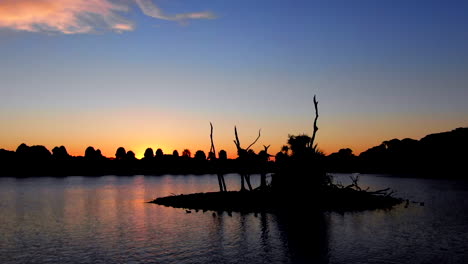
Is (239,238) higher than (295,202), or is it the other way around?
(295,202)

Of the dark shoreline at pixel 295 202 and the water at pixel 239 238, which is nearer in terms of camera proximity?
the water at pixel 239 238

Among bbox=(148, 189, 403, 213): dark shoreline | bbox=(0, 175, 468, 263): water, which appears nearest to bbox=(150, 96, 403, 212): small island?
bbox=(148, 189, 403, 213): dark shoreline

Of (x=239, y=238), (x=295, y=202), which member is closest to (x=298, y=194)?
(x=295, y=202)

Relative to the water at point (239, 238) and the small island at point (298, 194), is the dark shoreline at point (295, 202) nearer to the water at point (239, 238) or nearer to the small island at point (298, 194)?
the small island at point (298, 194)

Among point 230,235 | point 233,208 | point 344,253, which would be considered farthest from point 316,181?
point 344,253

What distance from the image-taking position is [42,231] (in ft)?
134

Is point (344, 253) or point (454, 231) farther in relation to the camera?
point (454, 231)

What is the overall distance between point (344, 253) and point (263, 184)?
30.5m

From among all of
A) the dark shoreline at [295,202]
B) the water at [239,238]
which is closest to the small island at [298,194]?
the dark shoreline at [295,202]

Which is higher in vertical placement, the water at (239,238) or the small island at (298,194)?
the small island at (298,194)

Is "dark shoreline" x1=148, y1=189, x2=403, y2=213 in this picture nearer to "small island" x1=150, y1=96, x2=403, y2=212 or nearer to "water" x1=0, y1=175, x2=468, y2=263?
"small island" x1=150, y1=96, x2=403, y2=212

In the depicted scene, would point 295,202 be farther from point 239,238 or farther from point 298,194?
point 239,238

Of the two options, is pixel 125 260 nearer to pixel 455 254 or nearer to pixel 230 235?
pixel 230 235

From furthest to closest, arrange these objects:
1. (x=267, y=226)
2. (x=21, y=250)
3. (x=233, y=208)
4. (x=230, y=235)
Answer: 1. (x=233, y=208)
2. (x=267, y=226)
3. (x=230, y=235)
4. (x=21, y=250)
